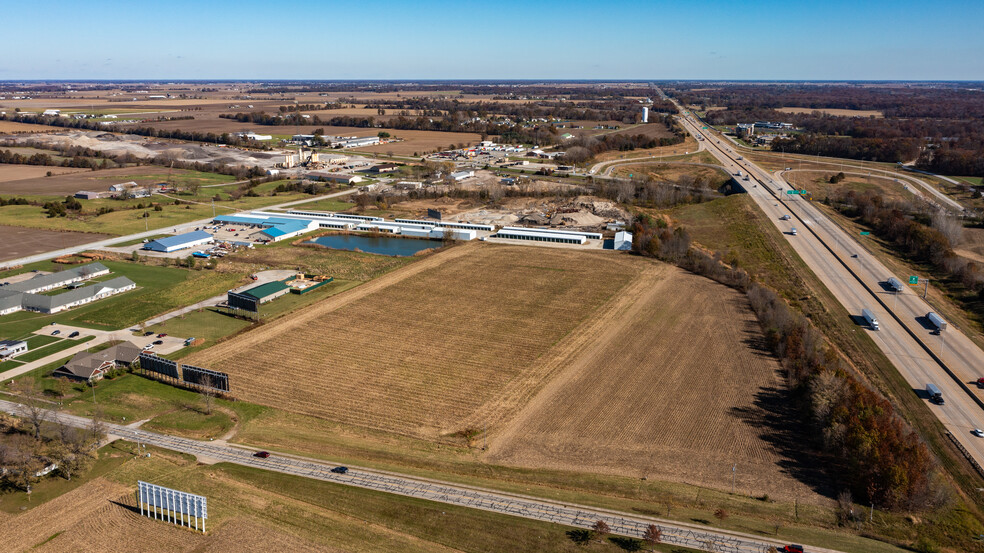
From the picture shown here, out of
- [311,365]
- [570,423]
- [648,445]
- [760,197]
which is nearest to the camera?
[648,445]

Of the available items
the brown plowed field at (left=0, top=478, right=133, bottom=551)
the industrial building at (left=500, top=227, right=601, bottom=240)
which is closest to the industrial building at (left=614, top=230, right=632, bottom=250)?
the industrial building at (left=500, top=227, right=601, bottom=240)

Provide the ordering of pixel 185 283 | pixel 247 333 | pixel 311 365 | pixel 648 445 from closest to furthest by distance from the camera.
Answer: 1. pixel 648 445
2. pixel 311 365
3. pixel 247 333
4. pixel 185 283

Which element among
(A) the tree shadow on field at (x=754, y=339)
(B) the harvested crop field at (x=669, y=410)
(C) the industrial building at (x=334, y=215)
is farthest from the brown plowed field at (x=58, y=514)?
(C) the industrial building at (x=334, y=215)

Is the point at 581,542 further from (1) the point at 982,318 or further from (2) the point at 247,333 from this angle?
(1) the point at 982,318

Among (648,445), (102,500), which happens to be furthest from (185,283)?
(648,445)

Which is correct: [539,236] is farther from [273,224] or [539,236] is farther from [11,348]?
[11,348]

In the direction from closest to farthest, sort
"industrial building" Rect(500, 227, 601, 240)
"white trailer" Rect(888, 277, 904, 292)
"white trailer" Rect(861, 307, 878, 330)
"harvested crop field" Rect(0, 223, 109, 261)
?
"white trailer" Rect(861, 307, 878, 330) → "white trailer" Rect(888, 277, 904, 292) → "harvested crop field" Rect(0, 223, 109, 261) → "industrial building" Rect(500, 227, 601, 240)

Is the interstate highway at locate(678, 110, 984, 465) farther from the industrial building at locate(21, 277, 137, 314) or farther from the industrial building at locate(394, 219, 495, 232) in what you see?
the industrial building at locate(21, 277, 137, 314)
